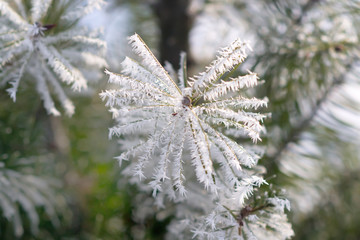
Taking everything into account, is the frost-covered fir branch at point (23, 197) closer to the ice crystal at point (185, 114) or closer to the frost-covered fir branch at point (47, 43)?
the frost-covered fir branch at point (47, 43)

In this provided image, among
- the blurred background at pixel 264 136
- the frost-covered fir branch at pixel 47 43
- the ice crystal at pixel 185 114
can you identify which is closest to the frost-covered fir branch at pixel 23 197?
the blurred background at pixel 264 136

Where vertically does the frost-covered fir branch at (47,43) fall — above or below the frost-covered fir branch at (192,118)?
above

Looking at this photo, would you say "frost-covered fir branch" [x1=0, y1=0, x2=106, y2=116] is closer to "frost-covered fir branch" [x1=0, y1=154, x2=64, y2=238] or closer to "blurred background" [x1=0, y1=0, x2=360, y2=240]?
"blurred background" [x1=0, y1=0, x2=360, y2=240]

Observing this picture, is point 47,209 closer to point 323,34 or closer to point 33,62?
point 33,62

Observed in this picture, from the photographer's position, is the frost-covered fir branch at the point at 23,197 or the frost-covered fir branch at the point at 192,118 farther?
the frost-covered fir branch at the point at 23,197

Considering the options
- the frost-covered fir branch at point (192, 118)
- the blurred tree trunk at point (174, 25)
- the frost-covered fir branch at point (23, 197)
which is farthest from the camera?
the blurred tree trunk at point (174, 25)

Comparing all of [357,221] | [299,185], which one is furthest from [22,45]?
[357,221]

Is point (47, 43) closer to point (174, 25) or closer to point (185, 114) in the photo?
point (185, 114)
